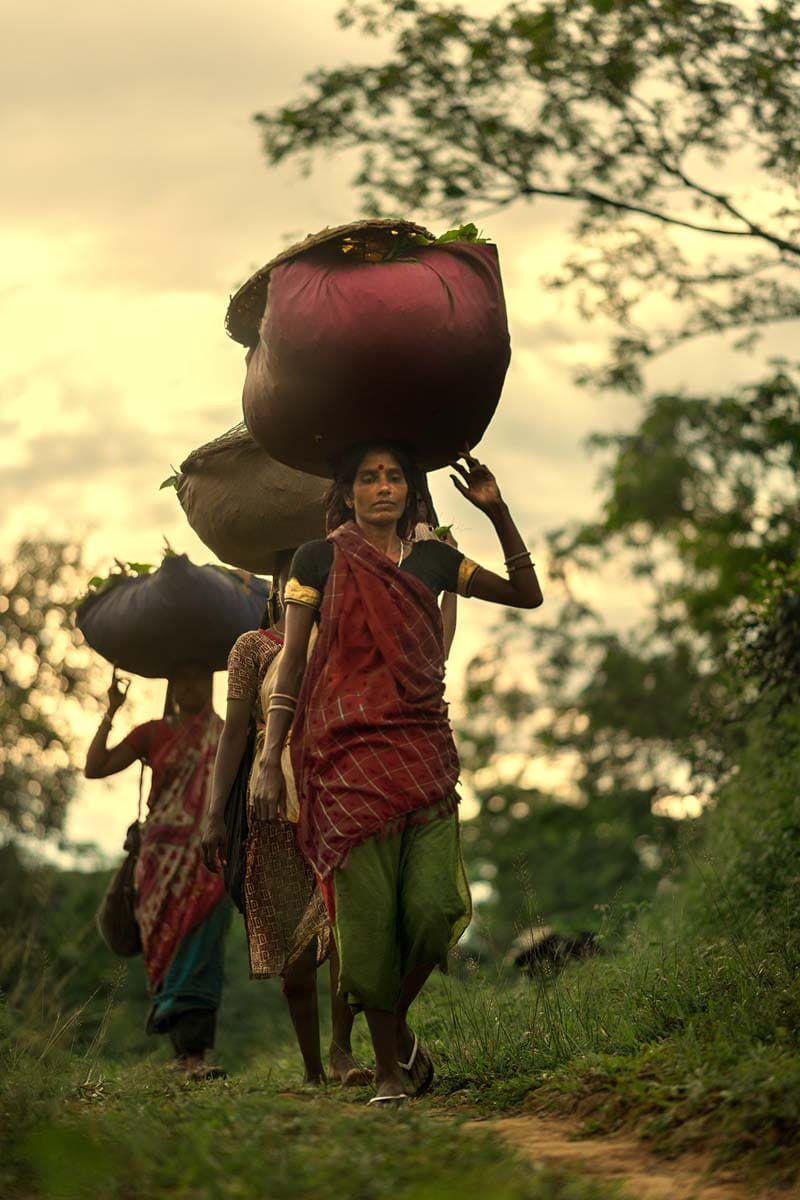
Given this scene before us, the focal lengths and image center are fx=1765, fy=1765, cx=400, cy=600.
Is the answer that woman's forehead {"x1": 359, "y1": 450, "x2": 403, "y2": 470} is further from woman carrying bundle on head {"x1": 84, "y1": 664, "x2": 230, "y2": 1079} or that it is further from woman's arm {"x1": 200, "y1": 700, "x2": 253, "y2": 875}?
woman carrying bundle on head {"x1": 84, "y1": 664, "x2": 230, "y2": 1079}

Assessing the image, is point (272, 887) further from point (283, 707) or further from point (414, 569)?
point (414, 569)

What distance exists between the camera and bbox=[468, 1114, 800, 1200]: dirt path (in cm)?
429

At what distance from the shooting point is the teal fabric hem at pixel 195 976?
331 inches

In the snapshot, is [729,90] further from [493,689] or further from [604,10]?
[493,689]

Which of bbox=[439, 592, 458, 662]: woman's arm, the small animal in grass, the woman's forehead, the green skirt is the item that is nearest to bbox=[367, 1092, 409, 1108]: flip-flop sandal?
the green skirt

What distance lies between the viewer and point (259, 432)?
6160mm

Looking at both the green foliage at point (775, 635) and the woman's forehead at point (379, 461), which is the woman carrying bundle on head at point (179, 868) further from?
the green foliage at point (775, 635)

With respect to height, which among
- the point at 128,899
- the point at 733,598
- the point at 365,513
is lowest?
the point at 733,598

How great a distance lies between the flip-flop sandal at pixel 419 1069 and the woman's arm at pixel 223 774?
1.24 metres

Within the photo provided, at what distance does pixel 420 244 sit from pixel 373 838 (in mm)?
2017

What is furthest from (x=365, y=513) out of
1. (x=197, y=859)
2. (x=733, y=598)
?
(x=733, y=598)

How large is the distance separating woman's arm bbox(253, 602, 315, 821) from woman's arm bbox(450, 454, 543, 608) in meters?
0.60

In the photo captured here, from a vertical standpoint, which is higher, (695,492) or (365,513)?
(365,513)

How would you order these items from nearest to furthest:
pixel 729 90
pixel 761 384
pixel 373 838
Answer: pixel 373 838
pixel 729 90
pixel 761 384
